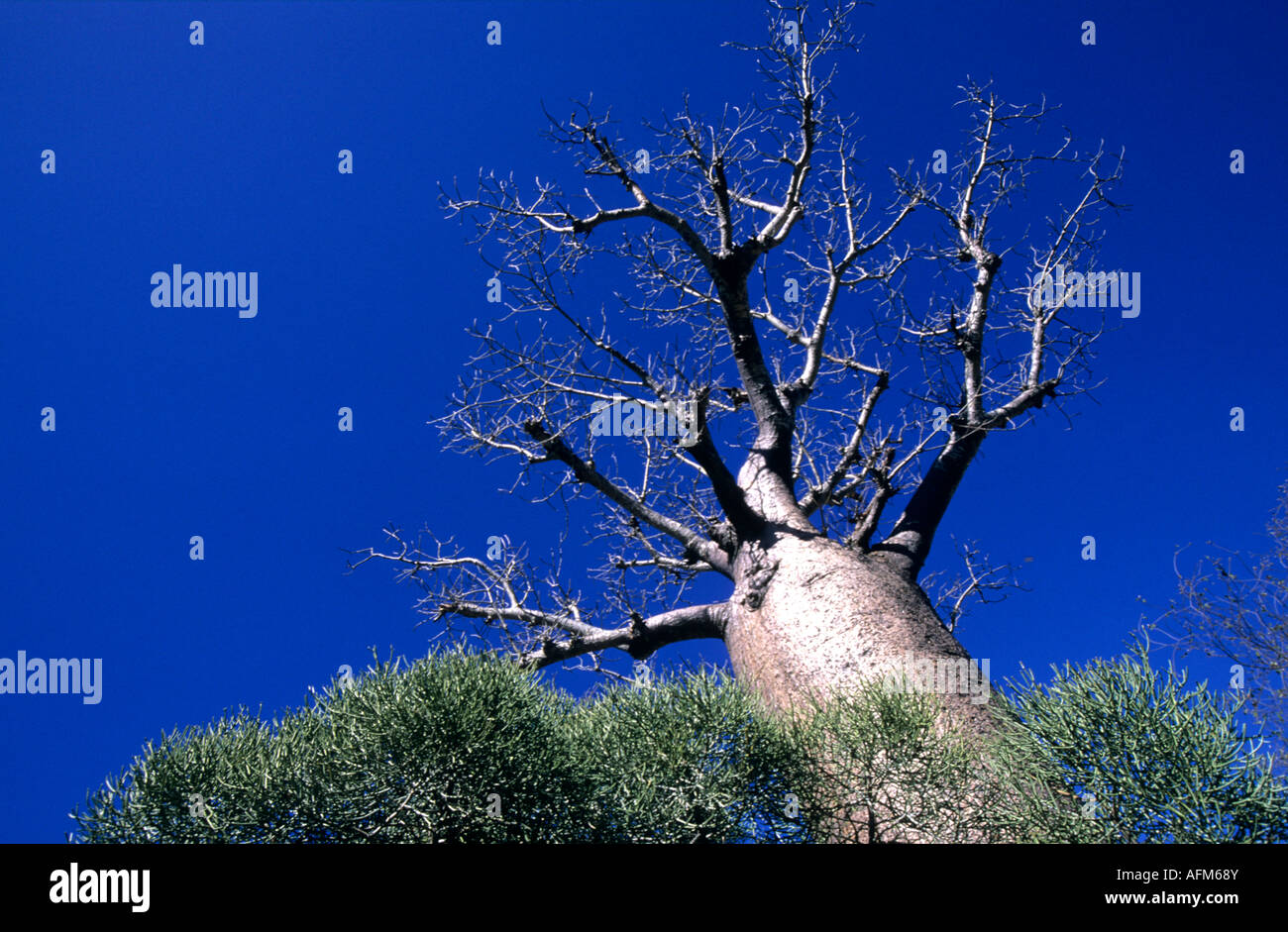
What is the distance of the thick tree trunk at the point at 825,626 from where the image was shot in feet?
12.5

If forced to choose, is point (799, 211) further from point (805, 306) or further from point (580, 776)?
point (580, 776)

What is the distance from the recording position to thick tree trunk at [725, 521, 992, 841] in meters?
3.80

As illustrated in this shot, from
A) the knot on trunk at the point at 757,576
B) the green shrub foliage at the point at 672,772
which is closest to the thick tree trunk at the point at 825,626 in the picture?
the knot on trunk at the point at 757,576

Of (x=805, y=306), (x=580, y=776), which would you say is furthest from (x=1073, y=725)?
(x=805, y=306)

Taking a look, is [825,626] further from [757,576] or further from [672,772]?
[672,772]

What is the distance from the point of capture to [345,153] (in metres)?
5.87

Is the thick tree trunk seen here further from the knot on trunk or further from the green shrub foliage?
the green shrub foliage

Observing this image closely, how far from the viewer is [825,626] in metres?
4.07

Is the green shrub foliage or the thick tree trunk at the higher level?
the thick tree trunk

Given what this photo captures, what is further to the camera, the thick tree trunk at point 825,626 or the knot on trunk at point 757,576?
the knot on trunk at point 757,576

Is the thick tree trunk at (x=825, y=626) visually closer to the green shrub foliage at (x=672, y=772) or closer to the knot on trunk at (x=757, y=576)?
the knot on trunk at (x=757, y=576)

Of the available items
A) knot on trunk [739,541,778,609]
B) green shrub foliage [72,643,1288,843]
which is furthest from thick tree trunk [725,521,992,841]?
green shrub foliage [72,643,1288,843]

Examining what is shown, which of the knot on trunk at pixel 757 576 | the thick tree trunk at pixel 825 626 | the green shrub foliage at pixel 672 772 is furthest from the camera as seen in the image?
the knot on trunk at pixel 757 576
